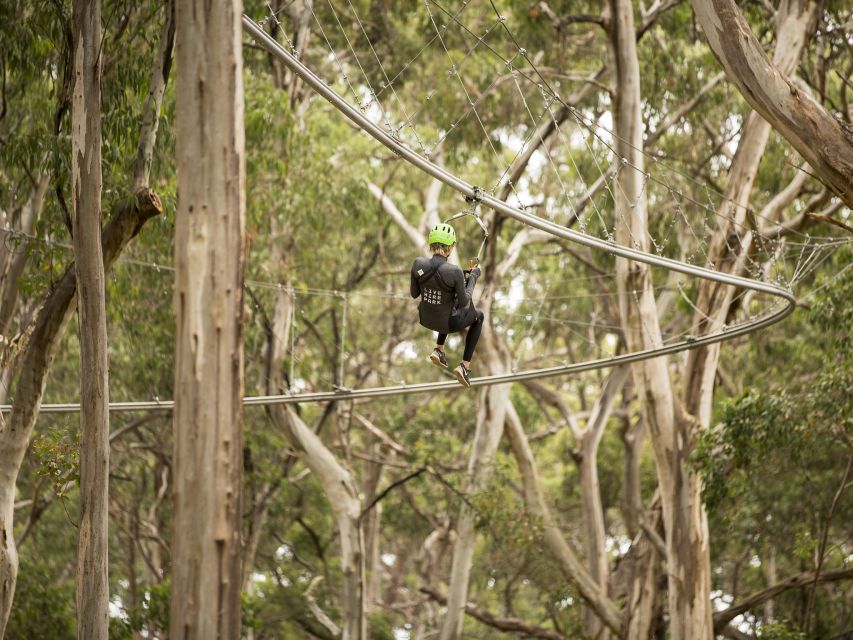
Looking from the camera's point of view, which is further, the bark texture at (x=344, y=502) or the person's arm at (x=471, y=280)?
the bark texture at (x=344, y=502)

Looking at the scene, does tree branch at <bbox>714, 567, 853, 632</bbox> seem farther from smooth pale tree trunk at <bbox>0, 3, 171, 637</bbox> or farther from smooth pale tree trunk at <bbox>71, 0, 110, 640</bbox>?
smooth pale tree trunk at <bbox>0, 3, 171, 637</bbox>

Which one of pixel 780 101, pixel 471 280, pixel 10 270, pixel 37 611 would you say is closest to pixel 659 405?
pixel 471 280

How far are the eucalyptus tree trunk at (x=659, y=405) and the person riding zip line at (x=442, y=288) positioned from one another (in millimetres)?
3335

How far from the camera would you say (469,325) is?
6668mm

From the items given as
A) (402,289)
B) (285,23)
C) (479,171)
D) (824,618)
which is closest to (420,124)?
(479,171)

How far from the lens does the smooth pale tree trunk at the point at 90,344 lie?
6434mm

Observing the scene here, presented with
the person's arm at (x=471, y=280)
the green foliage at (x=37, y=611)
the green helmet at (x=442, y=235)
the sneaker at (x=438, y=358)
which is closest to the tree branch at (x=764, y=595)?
the sneaker at (x=438, y=358)

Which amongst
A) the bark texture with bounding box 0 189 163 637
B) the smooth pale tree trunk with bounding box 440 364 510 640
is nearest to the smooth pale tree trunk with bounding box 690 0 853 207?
the bark texture with bounding box 0 189 163 637

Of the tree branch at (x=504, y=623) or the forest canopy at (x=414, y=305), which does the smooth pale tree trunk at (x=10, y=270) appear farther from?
the tree branch at (x=504, y=623)

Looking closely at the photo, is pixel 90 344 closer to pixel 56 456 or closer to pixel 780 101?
pixel 56 456

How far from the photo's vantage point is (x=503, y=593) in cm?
1709

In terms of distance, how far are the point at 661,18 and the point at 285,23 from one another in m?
3.93

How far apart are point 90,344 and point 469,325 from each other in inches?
83.2

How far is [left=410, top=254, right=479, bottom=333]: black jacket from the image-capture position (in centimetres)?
624
